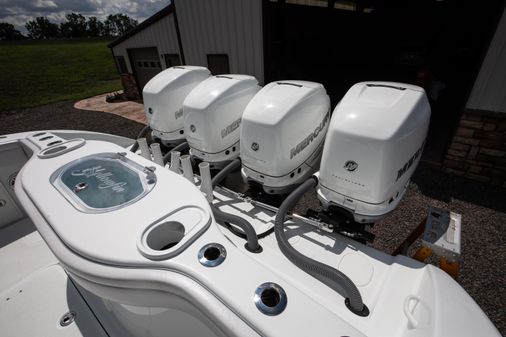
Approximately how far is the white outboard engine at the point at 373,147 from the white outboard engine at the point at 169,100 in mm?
1500

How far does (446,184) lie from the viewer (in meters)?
2.83

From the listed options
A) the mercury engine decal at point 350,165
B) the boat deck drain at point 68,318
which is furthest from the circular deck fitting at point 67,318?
the mercury engine decal at point 350,165

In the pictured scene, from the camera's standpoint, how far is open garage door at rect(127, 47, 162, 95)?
7.46 metres

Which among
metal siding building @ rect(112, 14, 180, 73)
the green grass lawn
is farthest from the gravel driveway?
the green grass lawn

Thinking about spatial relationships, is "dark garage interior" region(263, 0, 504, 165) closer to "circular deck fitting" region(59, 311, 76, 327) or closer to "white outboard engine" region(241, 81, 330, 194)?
"white outboard engine" region(241, 81, 330, 194)

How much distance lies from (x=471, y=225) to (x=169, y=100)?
10.2ft

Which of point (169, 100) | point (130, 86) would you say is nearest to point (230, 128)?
point (169, 100)

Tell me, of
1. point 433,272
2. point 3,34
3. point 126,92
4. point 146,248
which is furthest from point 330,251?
point 3,34

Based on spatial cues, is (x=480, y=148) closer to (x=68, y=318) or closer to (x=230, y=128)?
(x=230, y=128)

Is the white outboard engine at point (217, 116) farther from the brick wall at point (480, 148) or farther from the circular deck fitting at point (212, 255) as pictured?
the brick wall at point (480, 148)

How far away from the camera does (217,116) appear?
1761mm

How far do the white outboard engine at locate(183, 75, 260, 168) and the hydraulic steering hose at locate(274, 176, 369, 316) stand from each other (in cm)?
76

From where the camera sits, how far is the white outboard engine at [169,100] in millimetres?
2123

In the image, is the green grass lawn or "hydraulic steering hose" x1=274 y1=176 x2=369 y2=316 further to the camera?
the green grass lawn
